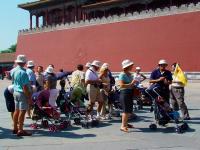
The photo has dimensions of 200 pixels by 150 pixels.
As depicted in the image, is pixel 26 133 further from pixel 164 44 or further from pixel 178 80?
pixel 164 44

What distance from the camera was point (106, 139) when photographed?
8.34 metres

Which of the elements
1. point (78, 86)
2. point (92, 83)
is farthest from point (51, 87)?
point (78, 86)

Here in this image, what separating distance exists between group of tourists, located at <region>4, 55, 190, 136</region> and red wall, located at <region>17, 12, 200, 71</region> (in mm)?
17869

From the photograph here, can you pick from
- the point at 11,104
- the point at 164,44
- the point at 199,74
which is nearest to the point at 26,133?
the point at 11,104

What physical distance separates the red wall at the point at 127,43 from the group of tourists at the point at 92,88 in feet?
58.6

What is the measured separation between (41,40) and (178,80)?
3357 centimetres

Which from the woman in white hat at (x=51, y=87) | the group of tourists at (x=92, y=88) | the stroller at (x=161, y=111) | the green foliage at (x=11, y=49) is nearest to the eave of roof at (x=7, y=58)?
the green foliage at (x=11, y=49)

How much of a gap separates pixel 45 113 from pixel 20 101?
0.91 m

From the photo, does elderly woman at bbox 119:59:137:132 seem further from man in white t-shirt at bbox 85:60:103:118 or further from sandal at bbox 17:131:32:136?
sandal at bbox 17:131:32:136

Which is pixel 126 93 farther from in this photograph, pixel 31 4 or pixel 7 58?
pixel 7 58

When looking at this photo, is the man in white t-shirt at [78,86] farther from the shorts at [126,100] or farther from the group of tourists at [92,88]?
the shorts at [126,100]

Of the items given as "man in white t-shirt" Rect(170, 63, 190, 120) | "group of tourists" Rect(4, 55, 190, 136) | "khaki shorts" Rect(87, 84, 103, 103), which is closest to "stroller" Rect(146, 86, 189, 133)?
"group of tourists" Rect(4, 55, 190, 136)

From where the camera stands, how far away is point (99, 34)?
119ft

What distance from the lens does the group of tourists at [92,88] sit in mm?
8797
